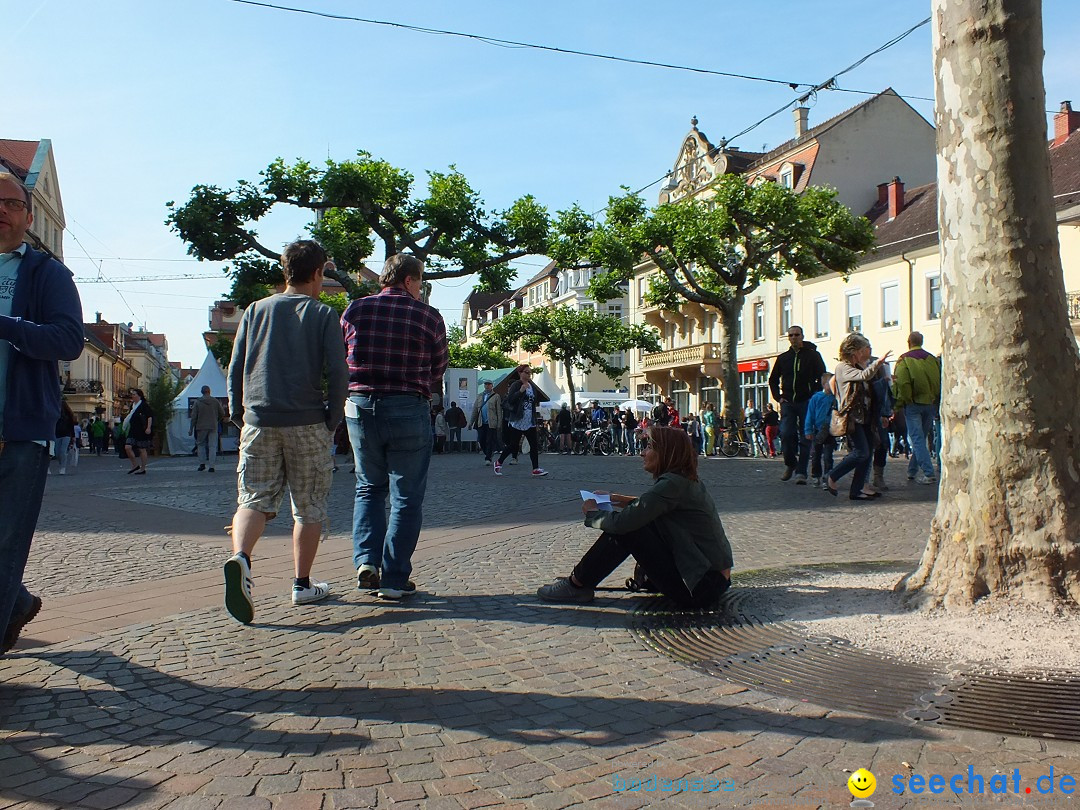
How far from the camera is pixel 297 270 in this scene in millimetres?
5027

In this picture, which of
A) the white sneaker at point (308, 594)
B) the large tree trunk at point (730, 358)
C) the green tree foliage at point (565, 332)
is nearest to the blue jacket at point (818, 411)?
the white sneaker at point (308, 594)

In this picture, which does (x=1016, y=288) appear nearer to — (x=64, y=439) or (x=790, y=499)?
(x=790, y=499)

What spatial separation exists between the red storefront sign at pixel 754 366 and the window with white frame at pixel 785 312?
1877mm

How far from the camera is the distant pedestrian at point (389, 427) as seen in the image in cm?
519

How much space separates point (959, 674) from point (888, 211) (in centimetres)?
4393

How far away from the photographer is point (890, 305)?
3894 centimetres

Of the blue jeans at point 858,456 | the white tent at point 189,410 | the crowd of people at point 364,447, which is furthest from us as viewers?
the white tent at point 189,410

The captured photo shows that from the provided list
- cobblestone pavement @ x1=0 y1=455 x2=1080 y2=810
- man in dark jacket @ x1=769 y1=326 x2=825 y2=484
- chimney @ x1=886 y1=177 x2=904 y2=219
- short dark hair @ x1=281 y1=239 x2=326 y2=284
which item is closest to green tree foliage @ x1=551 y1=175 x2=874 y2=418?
chimney @ x1=886 y1=177 x2=904 y2=219

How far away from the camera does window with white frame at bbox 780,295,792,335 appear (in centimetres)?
4619

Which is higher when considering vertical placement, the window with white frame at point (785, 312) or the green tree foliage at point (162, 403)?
the window with white frame at point (785, 312)

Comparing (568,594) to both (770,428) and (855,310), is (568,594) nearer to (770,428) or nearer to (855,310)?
(770,428)

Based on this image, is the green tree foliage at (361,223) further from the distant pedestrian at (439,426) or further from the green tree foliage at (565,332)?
the green tree foliage at (565,332)

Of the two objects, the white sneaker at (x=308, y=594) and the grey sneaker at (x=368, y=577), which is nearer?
the white sneaker at (x=308, y=594)

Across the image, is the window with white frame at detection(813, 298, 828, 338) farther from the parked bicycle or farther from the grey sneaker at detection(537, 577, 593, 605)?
the grey sneaker at detection(537, 577, 593, 605)
